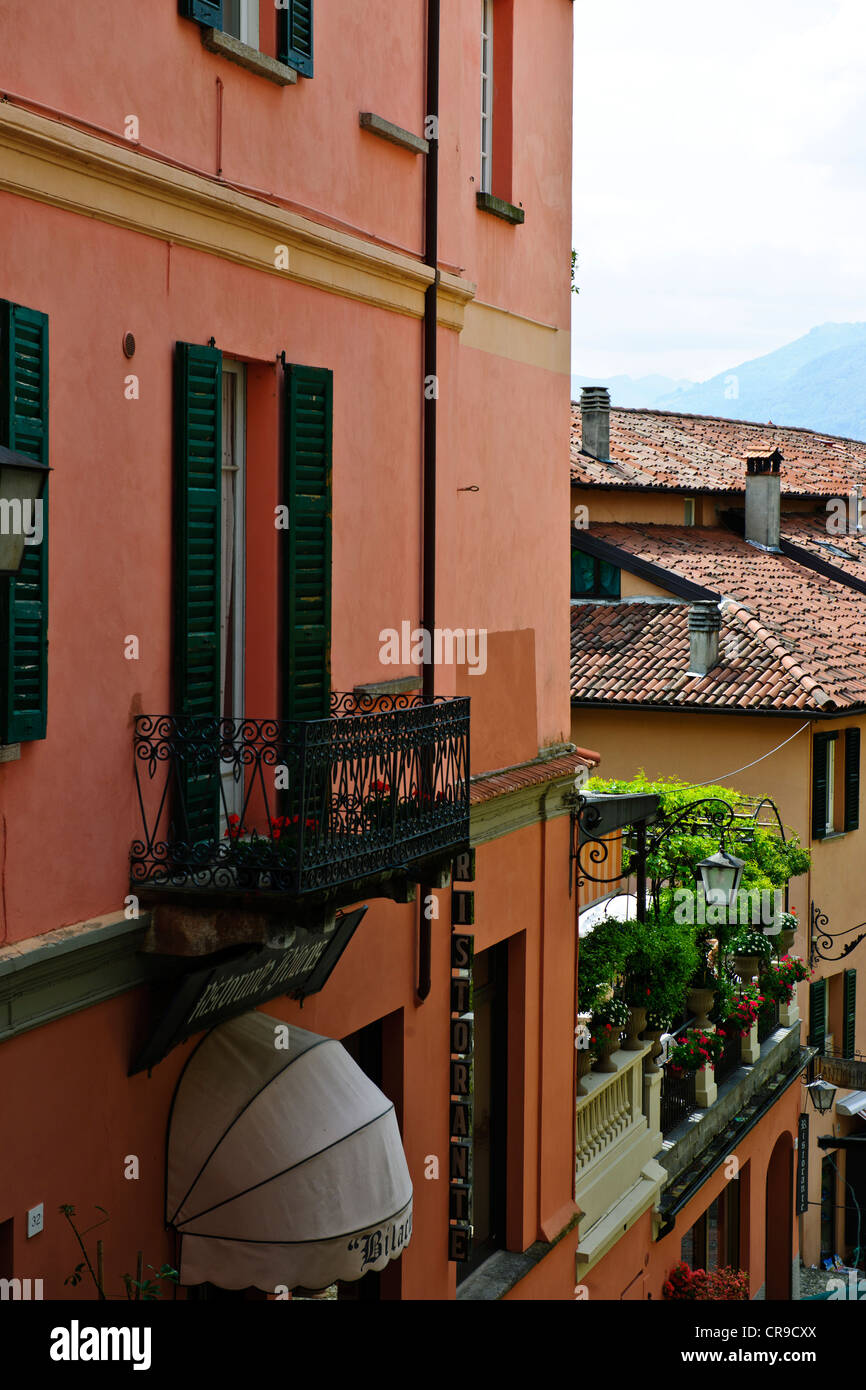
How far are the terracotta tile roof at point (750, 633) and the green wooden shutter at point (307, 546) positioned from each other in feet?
54.9

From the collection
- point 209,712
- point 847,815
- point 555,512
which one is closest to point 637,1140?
point 555,512

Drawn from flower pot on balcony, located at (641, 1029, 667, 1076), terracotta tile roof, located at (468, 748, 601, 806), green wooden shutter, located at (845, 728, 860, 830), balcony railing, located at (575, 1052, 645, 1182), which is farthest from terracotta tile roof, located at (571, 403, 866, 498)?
terracotta tile roof, located at (468, 748, 601, 806)

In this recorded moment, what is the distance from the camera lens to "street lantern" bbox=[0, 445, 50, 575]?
5520mm

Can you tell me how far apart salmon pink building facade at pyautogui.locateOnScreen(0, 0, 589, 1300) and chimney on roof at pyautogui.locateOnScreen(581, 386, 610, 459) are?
Answer: 22.4m

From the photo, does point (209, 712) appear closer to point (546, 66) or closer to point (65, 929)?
point (65, 929)

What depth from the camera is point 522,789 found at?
1199cm

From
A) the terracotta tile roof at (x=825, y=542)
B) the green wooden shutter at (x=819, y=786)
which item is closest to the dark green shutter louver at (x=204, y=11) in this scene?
the green wooden shutter at (x=819, y=786)

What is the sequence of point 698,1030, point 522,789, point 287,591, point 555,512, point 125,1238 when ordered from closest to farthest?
point 125,1238
point 287,591
point 522,789
point 555,512
point 698,1030

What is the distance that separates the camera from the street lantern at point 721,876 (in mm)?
15672

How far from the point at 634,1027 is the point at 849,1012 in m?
13.8

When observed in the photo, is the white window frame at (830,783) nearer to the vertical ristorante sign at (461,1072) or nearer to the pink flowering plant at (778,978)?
the pink flowering plant at (778,978)

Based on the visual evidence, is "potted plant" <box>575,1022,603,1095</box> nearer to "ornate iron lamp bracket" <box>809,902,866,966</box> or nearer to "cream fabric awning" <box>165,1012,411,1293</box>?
"cream fabric awning" <box>165,1012,411,1293</box>
